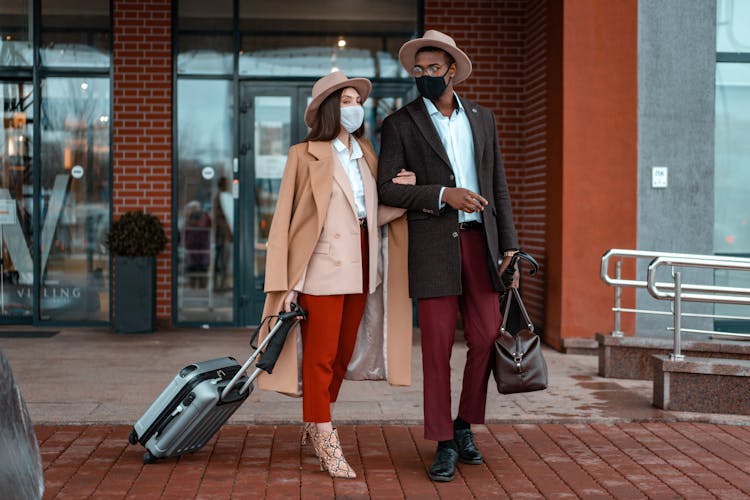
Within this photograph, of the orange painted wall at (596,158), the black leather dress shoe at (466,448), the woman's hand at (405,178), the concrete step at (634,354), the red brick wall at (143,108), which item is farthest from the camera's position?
the red brick wall at (143,108)

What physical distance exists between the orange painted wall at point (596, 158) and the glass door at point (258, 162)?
3003 mm

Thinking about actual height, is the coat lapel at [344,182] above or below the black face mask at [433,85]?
below

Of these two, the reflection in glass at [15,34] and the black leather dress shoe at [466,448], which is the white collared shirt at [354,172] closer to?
the black leather dress shoe at [466,448]

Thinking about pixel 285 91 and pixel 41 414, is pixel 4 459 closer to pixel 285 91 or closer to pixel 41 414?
pixel 41 414

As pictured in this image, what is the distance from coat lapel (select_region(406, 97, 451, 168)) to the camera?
5.70m

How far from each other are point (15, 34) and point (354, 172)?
6.99 meters

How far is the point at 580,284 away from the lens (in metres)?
10.0

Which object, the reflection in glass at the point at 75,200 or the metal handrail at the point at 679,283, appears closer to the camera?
the metal handrail at the point at 679,283

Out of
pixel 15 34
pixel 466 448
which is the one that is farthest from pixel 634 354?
pixel 15 34

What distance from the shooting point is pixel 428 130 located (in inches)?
225

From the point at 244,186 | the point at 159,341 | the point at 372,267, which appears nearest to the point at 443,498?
the point at 372,267

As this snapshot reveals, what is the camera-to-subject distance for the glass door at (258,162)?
11.7 metres

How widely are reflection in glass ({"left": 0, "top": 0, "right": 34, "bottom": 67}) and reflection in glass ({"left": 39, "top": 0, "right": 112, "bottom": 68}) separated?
0.15 m

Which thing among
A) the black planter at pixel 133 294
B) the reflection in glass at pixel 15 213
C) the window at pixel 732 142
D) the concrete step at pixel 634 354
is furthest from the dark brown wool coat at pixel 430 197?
the reflection in glass at pixel 15 213
